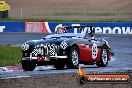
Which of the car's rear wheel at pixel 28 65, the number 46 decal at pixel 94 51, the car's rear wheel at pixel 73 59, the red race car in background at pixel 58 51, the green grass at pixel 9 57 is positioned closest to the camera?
the red race car in background at pixel 58 51

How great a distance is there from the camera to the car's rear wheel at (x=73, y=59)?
53.9ft

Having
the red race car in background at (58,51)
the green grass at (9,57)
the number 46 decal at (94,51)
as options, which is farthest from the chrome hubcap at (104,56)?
the green grass at (9,57)

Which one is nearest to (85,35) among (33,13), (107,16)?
(107,16)

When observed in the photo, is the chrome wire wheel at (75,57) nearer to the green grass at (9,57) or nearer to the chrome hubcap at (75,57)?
the chrome hubcap at (75,57)

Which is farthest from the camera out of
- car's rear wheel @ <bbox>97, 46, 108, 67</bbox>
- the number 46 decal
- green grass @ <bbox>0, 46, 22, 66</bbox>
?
green grass @ <bbox>0, 46, 22, 66</bbox>

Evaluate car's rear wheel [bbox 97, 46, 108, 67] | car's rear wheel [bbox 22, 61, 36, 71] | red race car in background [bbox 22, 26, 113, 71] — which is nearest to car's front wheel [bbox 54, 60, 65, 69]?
red race car in background [bbox 22, 26, 113, 71]

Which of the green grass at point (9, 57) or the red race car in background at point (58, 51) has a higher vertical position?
the red race car in background at point (58, 51)

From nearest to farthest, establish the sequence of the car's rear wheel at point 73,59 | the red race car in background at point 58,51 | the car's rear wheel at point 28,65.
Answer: the red race car in background at point 58,51 < the car's rear wheel at point 73,59 < the car's rear wheel at point 28,65

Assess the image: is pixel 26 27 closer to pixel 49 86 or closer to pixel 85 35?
pixel 85 35

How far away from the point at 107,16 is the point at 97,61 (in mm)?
41540

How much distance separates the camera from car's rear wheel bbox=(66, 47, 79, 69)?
16.4m

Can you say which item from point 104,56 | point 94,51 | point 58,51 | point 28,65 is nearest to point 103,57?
point 104,56

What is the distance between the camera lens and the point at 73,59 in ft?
54.4

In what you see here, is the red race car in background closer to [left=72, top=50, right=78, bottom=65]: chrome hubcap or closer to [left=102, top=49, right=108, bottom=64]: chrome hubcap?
A: [left=72, top=50, right=78, bottom=65]: chrome hubcap
